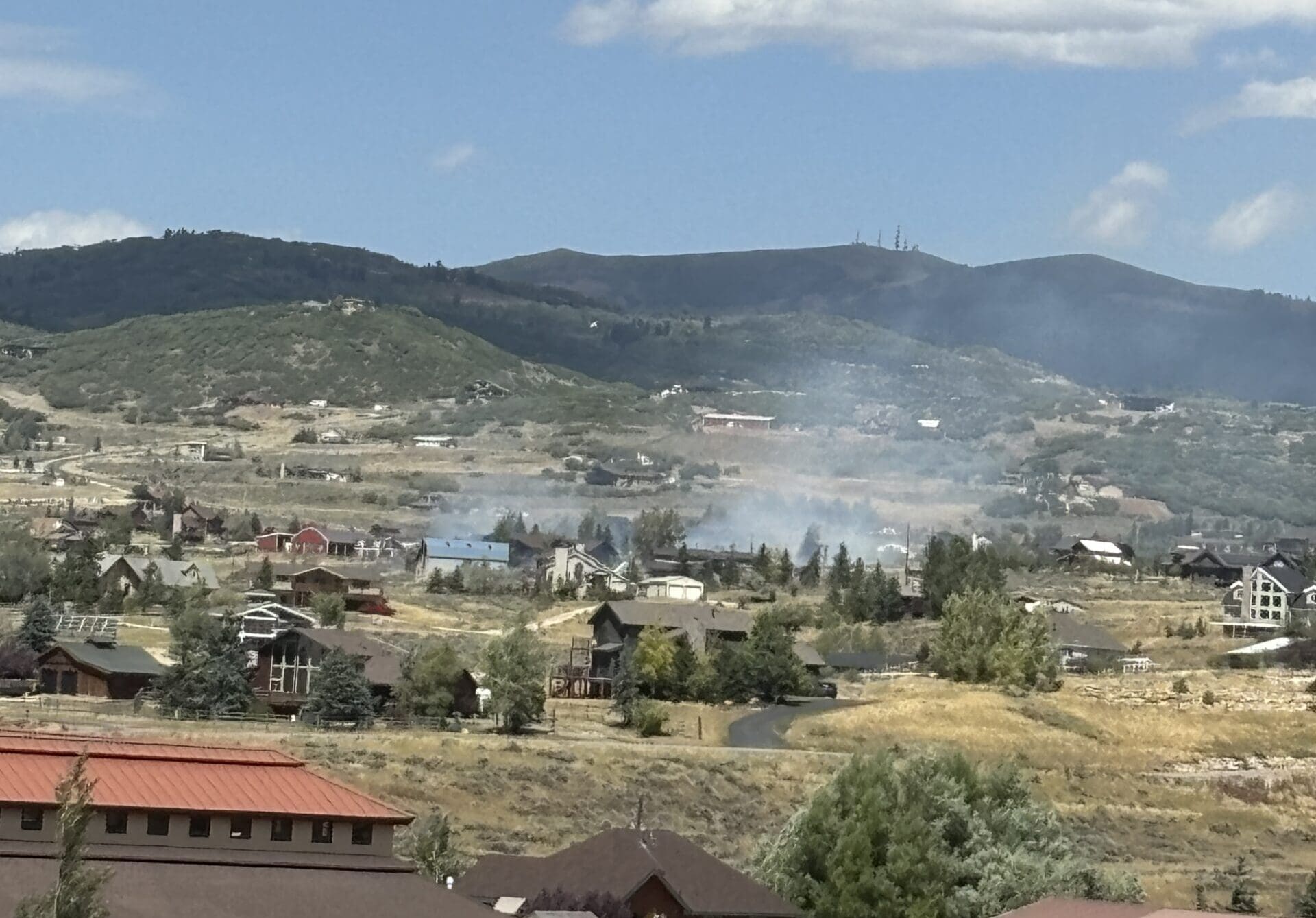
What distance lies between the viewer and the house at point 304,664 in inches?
3455

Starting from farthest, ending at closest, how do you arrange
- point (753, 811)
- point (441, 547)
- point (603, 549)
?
point (603, 549)
point (441, 547)
point (753, 811)

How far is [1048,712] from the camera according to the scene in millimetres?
94125

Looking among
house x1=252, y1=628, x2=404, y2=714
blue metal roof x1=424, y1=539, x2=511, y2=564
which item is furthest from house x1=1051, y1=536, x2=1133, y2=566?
house x1=252, y1=628, x2=404, y2=714

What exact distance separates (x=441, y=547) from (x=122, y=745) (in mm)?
100220

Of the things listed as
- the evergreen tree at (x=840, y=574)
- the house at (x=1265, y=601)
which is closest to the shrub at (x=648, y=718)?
the house at (x=1265, y=601)

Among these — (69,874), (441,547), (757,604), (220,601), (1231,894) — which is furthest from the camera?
(441,547)

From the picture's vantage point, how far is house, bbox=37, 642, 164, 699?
8650 cm

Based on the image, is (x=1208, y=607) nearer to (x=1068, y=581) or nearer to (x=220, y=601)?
(x=1068, y=581)

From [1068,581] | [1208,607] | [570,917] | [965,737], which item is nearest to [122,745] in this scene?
[570,917]

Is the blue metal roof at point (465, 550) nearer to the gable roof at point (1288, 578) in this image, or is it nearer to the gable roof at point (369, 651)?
the gable roof at point (1288, 578)

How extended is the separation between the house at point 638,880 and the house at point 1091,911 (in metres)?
4.78

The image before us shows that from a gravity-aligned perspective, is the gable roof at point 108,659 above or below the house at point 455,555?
below

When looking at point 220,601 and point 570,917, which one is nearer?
point 570,917

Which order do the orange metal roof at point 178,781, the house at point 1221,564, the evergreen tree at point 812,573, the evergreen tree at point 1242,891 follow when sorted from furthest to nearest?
the house at point 1221,564 → the evergreen tree at point 812,573 → the evergreen tree at point 1242,891 → the orange metal roof at point 178,781
